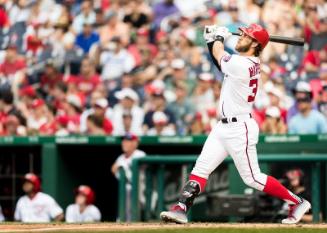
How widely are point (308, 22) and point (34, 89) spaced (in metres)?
3.95

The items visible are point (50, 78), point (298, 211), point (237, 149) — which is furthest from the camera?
point (50, 78)

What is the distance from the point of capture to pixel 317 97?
1310 cm

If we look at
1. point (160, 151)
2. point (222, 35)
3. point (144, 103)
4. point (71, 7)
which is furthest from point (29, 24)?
point (222, 35)

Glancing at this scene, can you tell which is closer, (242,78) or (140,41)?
(242,78)

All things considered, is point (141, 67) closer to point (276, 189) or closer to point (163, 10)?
point (163, 10)

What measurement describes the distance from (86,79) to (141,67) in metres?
0.82

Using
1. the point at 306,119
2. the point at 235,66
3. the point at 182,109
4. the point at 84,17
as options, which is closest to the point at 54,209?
the point at 182,109

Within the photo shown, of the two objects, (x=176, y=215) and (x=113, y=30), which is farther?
(x=113, y=30)

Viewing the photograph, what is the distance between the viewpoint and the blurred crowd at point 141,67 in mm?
13367

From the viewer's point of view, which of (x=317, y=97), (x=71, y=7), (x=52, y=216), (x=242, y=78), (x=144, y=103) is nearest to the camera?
(x=242, y=78)

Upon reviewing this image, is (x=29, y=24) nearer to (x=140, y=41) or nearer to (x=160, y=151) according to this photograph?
(x=140, y=41)

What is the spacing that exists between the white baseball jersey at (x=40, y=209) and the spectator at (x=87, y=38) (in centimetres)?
436

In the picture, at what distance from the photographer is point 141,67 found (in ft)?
50.1

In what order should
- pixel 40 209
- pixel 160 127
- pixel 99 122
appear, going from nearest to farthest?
1. pixel 40 209
2. pixel 160 127
3. pixel 99 122
